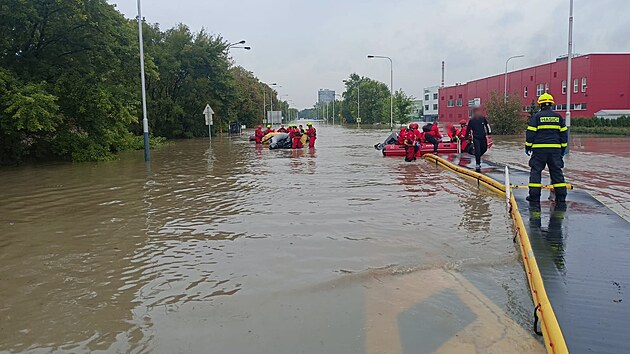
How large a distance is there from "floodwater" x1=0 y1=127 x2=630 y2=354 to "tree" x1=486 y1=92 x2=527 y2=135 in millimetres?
35790

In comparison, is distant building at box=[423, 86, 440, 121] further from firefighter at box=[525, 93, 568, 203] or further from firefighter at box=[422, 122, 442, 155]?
firefighter at box=[525, 93, 568, 203]

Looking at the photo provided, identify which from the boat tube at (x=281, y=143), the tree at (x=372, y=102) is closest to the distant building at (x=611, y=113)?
the boat tube at (x=281, y=143)

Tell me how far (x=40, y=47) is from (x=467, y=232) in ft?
65.6

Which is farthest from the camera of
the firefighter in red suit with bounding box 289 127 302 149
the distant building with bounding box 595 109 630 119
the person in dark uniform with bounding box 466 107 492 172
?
the distant building with bounding box 595 109 630 119

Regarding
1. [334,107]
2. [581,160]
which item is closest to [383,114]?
[334,107]

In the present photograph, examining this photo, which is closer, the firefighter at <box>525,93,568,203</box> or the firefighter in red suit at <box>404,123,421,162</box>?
the firefighter at <box>525,93,568,203</box>

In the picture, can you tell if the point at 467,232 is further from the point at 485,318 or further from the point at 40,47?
the point at 40,47

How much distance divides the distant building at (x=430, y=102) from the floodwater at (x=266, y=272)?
9906 cm

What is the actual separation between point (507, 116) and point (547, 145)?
4008 centimetres

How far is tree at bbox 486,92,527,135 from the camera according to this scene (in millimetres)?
46406

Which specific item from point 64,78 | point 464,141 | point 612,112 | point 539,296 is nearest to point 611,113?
point 612,112

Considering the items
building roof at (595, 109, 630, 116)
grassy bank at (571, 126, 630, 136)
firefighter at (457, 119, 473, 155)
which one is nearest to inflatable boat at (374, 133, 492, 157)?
firefighter at (457, 119, 473, 155)

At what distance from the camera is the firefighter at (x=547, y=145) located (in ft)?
28.9

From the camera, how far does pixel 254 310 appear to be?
500 cm
